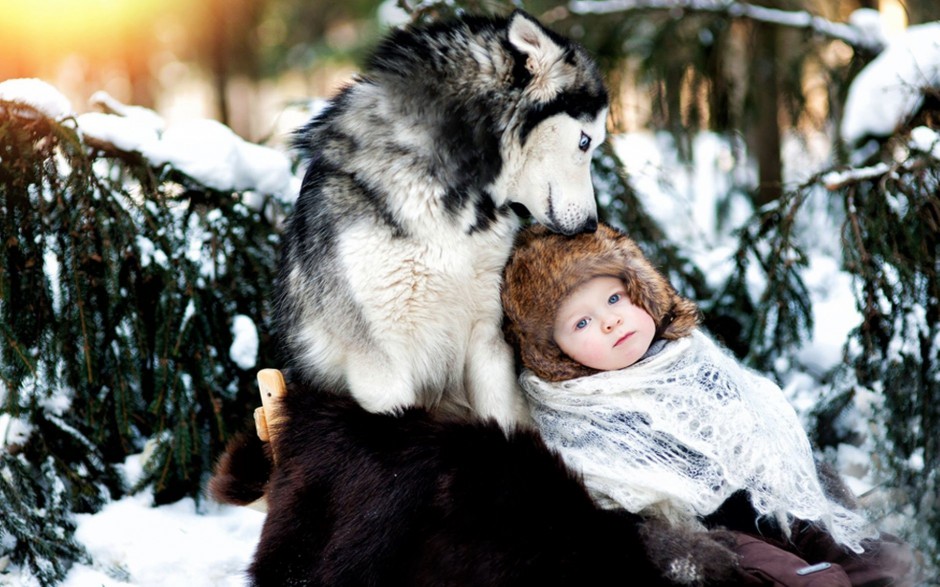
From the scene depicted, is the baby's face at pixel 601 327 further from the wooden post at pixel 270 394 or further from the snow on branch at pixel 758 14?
the snow on branch at pixel 758 14

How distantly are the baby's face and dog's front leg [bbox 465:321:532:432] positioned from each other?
0.56 ft

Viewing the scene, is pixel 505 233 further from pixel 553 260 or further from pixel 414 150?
pixel 414 150

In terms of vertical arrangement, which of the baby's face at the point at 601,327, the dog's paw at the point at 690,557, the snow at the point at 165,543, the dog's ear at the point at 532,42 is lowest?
the snow at the point at 165,543

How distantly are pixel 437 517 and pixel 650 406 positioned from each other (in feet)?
2.12

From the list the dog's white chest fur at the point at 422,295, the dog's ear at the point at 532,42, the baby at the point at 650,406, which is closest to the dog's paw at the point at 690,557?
the baby at the point at 650,406

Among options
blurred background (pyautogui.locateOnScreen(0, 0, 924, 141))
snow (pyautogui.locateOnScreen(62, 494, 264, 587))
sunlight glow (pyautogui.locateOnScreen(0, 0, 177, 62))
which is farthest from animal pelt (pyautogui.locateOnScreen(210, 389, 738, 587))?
sunlight glow (pyautogui.locateOnScreen(0, 0, 177, 62))

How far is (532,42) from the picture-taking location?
2.31 metres

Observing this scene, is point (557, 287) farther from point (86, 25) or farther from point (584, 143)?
point (86, 25)

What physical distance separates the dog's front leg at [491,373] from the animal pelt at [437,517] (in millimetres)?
198

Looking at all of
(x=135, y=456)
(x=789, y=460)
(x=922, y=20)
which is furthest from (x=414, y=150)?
(x=922, y=20)

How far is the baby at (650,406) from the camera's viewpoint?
86.3 inches

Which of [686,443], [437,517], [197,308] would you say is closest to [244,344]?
[197,308]

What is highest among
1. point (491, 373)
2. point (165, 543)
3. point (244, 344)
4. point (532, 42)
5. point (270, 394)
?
point (532, 42)

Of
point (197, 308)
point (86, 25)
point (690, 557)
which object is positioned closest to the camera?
point (690, 557)
